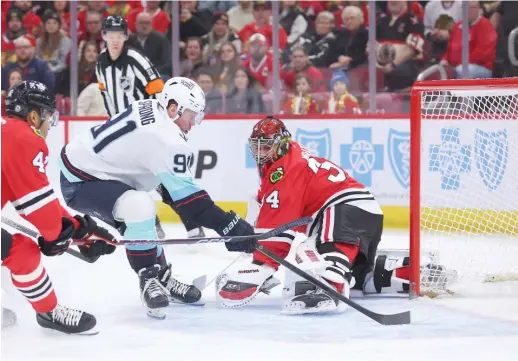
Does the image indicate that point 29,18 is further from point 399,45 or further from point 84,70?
point 399,45

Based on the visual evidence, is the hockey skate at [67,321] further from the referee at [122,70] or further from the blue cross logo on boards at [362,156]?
the blue cross logo on boards at [362,156]

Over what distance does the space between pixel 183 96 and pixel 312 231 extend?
73 centimetres

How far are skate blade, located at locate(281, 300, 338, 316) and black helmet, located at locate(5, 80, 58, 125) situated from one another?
1086mm

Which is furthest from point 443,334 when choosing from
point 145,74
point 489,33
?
point 489,33

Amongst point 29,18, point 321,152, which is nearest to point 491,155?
point 321,152

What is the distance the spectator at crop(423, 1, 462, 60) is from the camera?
5.96 m

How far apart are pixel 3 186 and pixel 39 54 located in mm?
3804

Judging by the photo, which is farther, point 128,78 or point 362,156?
point 362,156

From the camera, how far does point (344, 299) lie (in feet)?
11.0

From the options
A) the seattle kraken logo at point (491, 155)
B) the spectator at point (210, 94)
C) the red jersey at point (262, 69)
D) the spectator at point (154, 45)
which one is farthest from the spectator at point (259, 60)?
the seattle kraken logo at point (491, 155)

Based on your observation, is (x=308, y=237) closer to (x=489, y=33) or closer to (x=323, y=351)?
(x=323, y=351)

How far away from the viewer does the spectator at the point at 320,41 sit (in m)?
6.13

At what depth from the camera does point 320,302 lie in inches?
135

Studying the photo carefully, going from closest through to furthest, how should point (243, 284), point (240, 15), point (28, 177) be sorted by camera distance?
point (28, 177)
point (243, 284)
point (240, 15)
